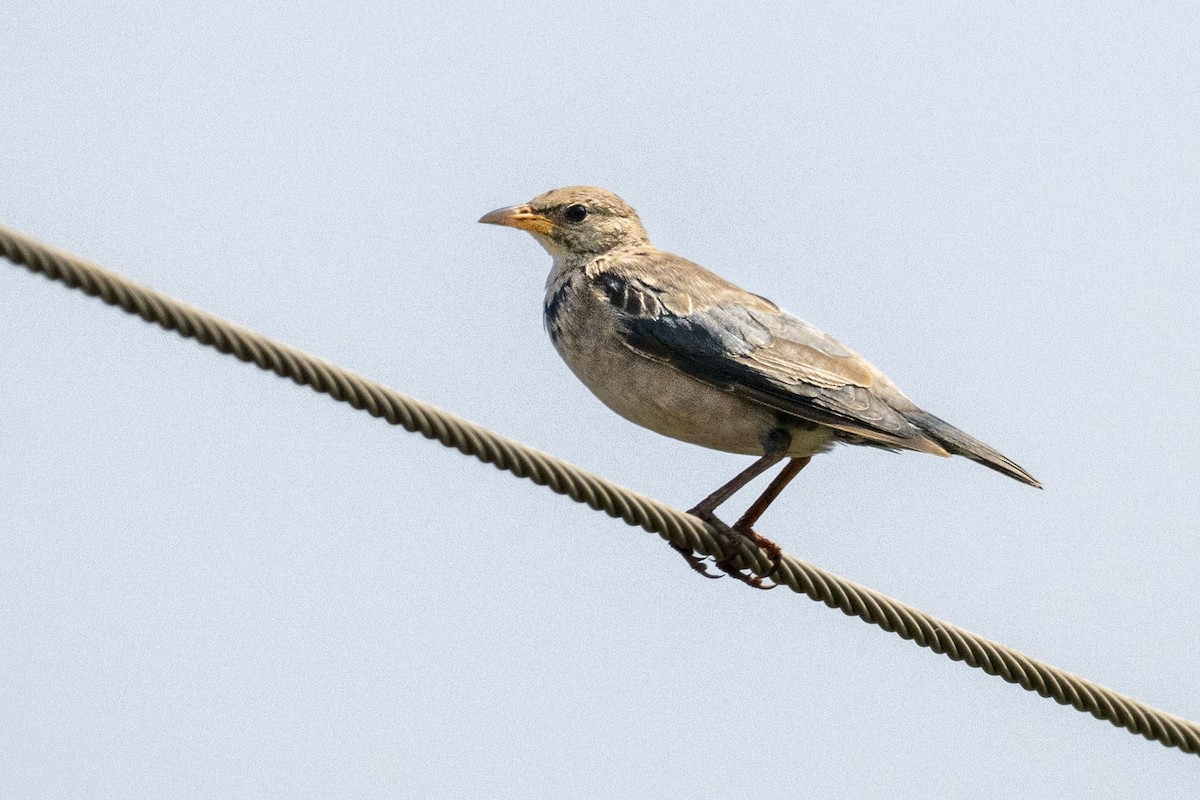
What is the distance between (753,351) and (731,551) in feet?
4.48

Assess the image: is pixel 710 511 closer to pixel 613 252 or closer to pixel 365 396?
pixel 613 252

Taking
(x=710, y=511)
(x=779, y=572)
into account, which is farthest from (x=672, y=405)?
(x=779, y=572)

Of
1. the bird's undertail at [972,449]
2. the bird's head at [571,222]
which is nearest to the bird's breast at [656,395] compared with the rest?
the bird's undertail at [972,449]

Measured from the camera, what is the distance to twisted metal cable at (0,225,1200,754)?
16.9 feet

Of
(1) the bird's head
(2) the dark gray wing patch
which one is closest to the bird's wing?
(2) the dark gray wing patch

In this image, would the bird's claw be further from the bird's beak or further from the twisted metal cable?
the bird's beak

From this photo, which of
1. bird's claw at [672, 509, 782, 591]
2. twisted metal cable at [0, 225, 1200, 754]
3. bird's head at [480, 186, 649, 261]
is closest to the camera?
twisted metal cable at [0, 225, 1200, 754]

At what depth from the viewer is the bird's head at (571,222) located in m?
10.8

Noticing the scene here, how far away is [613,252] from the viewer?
1079 centimetres

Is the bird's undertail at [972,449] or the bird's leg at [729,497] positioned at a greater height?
the bird's undertail at [972,449]

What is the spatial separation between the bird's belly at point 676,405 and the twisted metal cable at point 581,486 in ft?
3.01

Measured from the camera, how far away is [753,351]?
930 cm

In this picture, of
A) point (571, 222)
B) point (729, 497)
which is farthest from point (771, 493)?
point (571, 222)

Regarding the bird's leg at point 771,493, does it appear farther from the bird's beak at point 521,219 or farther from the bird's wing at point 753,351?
the bird's beak at point 521,219
